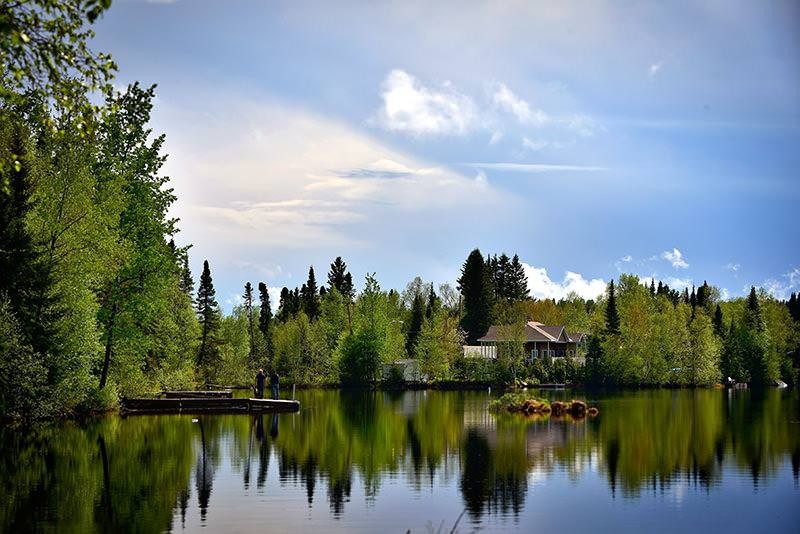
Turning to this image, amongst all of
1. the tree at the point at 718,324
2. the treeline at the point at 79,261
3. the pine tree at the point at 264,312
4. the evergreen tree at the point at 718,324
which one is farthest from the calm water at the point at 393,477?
the pine tree at the point at 264,312

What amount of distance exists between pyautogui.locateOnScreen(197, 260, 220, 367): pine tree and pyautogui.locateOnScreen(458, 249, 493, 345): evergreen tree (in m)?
50.4

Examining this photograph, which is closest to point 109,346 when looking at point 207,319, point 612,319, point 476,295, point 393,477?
point 393,477

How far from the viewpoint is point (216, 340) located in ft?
348

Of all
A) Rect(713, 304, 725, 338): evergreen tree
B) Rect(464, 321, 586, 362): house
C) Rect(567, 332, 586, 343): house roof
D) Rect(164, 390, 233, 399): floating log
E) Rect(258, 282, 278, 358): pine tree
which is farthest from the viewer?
Rect(258, 282, 278, 358): pine tree

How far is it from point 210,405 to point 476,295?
331ft

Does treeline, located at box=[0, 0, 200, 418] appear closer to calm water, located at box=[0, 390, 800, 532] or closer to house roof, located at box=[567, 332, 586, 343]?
calm water, located at box=[0, 390, 800, 532]

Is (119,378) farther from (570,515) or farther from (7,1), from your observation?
(7,1)

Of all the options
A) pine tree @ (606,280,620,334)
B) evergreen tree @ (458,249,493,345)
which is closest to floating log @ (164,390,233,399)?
pine tree @ (606,280,620,334)

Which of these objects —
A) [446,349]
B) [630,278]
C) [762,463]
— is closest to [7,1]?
[762,463]

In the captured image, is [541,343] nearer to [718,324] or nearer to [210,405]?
[718,324]

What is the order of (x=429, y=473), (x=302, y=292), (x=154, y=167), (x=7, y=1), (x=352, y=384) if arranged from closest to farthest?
1. (x=7, y=1)
2. (x=429, y=473)
3. (x=154, y=167)
4. (x=352, y=384)
5. (x=302, y=292)

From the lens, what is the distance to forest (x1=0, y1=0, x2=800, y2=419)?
39.3 m

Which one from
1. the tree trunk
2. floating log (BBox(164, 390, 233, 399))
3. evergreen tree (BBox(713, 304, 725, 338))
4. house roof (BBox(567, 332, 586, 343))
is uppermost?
evergreen tree (BBox(713, 304, 725, 338))

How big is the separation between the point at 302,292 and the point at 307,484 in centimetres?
14933
